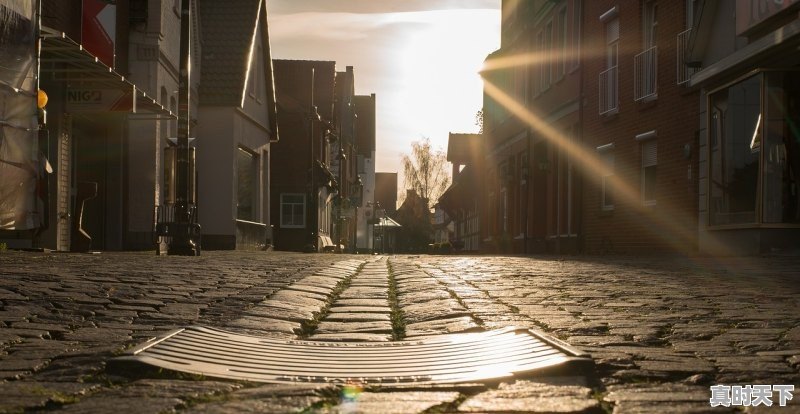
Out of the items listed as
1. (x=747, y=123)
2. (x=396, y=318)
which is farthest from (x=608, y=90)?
(x=396, y=318)

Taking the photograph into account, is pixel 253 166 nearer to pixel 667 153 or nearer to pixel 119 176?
pixel 119 176

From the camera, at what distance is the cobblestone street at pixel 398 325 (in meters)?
3.35

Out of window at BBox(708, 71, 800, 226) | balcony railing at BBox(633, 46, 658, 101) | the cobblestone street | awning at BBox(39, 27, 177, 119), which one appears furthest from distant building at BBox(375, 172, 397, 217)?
the cobblestone street

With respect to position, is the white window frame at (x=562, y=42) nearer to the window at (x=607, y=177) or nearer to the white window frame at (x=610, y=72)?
the white window frame at (x=610, y=72)

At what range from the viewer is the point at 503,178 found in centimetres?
3750

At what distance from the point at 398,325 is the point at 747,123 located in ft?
41.1

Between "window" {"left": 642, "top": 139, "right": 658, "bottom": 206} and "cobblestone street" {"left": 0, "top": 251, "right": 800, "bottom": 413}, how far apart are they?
1030 cm

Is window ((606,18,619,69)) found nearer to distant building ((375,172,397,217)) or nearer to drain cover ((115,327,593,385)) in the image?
drain cover ((115,327,593,385))

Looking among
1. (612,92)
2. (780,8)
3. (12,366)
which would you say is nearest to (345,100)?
(612,92)

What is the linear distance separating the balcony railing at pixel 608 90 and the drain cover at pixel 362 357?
779 inches

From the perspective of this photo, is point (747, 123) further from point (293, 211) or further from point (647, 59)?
point (293, 211)

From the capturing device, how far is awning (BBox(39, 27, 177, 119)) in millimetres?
15047

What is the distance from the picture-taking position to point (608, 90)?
24.4 m

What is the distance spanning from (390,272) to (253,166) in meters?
21.2
